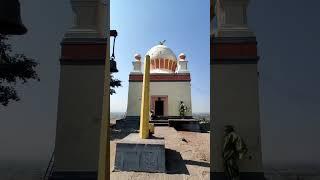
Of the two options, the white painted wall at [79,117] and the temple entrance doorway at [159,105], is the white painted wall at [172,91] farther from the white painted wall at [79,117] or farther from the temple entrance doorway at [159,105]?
the white painted wall at [79,117]

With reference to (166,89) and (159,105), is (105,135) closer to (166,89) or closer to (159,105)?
(166,89)

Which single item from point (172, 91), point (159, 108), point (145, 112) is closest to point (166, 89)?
point (172, 91)

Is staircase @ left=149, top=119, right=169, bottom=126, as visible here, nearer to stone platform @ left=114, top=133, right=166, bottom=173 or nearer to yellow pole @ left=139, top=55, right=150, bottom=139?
yellow pole @ left=139, top=55, right=150, bottom=139

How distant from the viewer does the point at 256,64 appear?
121 inches

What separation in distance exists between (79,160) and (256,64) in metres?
1.91

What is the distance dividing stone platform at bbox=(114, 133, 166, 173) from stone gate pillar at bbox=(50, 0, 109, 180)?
8.77ft

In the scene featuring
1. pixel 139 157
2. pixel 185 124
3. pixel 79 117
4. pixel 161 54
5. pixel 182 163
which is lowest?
pixel 182 163

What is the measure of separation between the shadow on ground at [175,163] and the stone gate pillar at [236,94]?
275 cm

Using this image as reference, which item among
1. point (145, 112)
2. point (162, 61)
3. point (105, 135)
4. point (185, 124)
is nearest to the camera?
point (105, 135)

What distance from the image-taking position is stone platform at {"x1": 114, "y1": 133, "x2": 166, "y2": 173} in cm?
554

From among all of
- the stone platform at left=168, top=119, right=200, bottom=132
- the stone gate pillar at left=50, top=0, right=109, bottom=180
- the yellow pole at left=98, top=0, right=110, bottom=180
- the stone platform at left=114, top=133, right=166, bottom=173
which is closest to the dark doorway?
the stone platform at left=168, top=119, right=200, bottom=132

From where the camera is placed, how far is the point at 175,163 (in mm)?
6215

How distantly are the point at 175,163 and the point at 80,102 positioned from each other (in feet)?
12.2

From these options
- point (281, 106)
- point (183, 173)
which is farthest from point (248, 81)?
point (183, 173)
